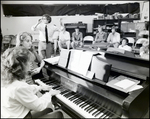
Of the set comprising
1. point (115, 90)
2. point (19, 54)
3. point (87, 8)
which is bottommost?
point (115, 90)

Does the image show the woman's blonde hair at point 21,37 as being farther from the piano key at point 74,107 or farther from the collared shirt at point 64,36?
the piano key at point 74,107

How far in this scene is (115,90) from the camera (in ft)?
3.88

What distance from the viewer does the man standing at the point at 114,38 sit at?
176cm

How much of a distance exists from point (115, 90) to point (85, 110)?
0.33 meters

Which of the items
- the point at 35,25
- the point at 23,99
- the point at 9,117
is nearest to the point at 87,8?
the point at 35,25

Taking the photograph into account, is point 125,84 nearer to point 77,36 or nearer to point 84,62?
point 84,62

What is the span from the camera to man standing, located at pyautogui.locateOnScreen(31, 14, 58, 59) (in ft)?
8.47

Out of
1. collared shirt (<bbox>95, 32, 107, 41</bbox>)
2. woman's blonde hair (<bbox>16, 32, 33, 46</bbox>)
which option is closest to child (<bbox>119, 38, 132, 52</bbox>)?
collared shirt (<bbox>95, 32, 107, 41</bbox>)

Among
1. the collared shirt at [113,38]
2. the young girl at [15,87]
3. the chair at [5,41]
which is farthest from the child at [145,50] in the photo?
the chair at [5,41]

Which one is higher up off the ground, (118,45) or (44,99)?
(118,45)

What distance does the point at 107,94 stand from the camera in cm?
114

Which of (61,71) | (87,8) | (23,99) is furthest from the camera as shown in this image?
(87,8)

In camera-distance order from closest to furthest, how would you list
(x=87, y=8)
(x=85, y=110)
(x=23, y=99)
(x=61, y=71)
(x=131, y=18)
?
(x=23, y=99) < (x=85, y=110) < (x=131, y=18) < (x=61, y=71) < (x=87, y=8)

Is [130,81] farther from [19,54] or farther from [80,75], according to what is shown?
[19,54]
